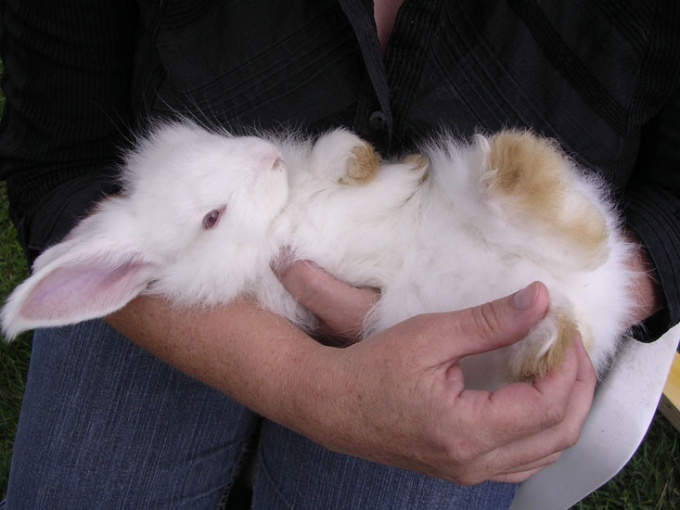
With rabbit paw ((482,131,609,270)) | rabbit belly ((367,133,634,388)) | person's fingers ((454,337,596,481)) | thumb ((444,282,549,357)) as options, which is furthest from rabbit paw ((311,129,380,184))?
person's fingers ((454,337,596,481))

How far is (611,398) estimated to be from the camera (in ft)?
4.04

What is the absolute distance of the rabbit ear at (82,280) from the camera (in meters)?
1.02

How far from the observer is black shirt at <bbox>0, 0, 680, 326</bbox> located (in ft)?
3.60

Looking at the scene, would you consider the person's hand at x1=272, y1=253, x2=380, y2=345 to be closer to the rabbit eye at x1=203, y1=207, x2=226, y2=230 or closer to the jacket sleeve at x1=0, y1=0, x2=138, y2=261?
the rabbit eye at x1=203, y1=207, x2=226, y2=230

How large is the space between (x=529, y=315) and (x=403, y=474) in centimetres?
57

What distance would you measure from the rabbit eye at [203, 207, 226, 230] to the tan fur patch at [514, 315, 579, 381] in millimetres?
606

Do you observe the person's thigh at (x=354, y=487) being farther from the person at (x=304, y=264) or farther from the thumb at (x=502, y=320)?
the thumb at (x=502, y=320)

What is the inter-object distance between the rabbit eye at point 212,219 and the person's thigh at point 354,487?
22.3 inches

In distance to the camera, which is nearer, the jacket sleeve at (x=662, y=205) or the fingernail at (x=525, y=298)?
the fingernail at (x=525, y=298)

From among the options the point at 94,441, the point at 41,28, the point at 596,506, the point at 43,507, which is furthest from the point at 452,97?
the point at 596,506

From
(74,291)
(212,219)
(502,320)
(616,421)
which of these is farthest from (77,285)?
(616,421)

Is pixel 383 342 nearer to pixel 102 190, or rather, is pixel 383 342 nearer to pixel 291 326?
pixel 291 326

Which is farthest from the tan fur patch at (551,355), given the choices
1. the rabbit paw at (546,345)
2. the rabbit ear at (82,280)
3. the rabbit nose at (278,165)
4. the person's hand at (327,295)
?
the rabbit ear at (82,280)

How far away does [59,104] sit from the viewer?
1.31 meters
